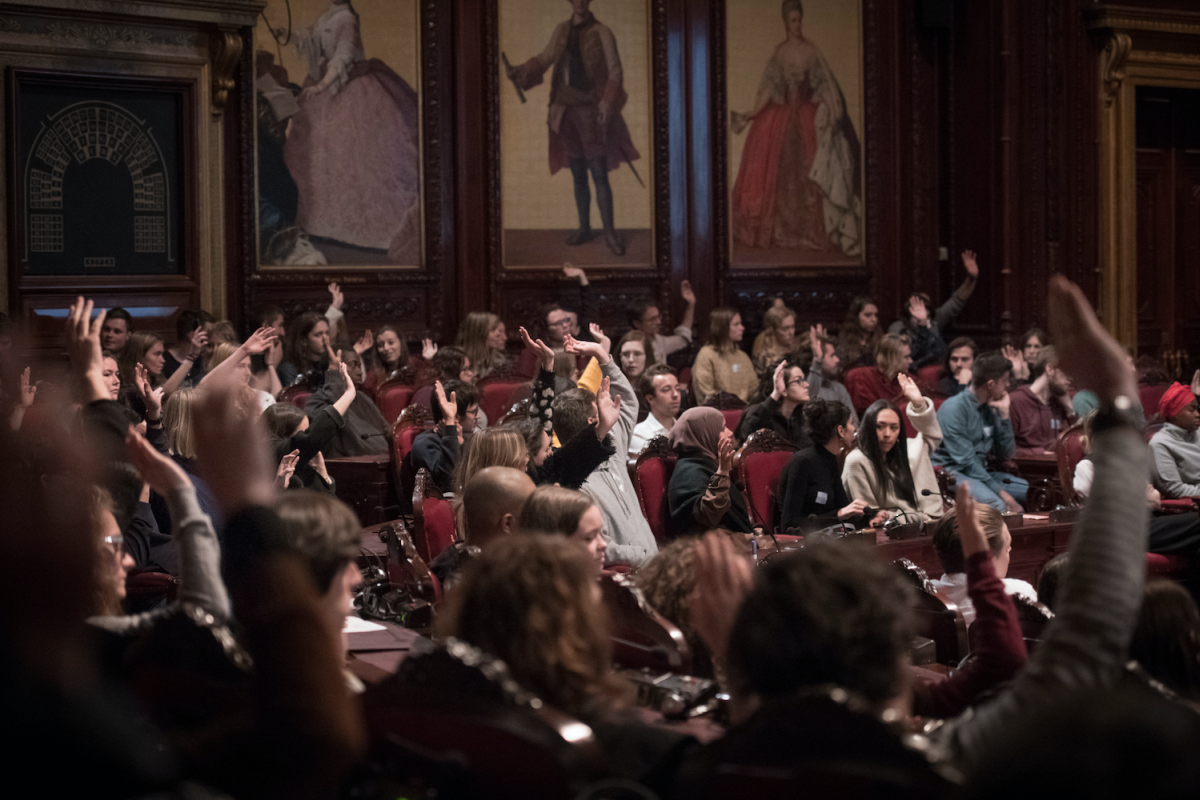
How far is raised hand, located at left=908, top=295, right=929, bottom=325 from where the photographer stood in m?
10.5

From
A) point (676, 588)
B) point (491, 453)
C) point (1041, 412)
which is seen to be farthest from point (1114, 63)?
point (676, 588)

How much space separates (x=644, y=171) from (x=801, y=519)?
5.49 meters

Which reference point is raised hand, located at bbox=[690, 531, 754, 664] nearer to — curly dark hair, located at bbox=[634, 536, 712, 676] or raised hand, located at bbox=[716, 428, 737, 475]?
curly dark hair, located at bbox=[634, 536, 712, 676]

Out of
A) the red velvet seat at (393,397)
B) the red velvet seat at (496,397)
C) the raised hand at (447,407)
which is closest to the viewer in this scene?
the raised hand at (447,407)

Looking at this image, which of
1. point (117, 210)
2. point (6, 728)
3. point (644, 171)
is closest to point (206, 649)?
point (6, 728)

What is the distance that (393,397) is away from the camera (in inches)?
333

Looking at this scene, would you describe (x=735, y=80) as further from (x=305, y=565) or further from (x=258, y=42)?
(x=305, y=565)

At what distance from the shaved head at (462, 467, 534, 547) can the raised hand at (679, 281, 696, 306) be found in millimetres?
7055

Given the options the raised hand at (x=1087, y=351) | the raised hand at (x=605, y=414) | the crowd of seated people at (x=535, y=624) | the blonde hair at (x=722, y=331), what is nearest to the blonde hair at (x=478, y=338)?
the blonde hair at (x=722, y=331)

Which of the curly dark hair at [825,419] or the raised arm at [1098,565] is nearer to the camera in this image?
the raised arm at [1098,565]

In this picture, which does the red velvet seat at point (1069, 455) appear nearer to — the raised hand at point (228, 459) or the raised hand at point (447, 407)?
the raised hand at point (447, 407)

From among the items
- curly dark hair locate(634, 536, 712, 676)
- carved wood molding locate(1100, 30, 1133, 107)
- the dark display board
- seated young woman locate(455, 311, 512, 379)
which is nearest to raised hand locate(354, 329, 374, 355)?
seated young woman locate(455, 311, 512, 379)

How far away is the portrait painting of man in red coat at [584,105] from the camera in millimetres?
10336

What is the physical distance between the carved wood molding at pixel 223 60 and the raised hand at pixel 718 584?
7.44 meters
